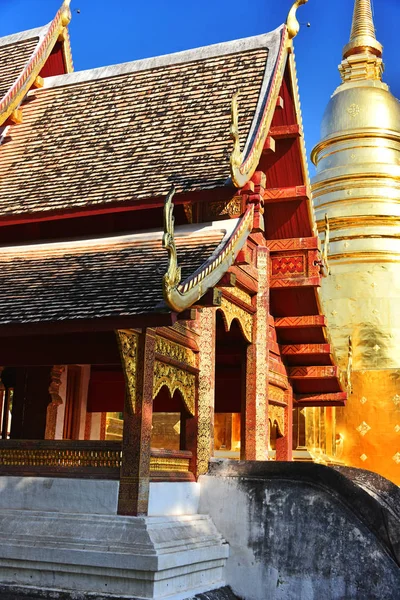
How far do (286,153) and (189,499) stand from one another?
13.4 feet

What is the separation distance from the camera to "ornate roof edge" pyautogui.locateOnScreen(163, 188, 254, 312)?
19.6 ft

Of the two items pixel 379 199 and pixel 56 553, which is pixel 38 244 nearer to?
pixel 56 553

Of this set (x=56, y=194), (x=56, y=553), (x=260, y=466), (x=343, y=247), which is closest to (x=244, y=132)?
(x=56, y=194)

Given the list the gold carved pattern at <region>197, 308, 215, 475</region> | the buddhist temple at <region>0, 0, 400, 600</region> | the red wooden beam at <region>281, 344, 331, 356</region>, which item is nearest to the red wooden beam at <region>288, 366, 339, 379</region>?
the buddhist temple at <region>0, 0, 400, 600</region>

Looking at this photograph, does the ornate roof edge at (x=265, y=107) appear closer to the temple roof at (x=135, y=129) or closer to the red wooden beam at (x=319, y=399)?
the temple roof at (x=135, y=129)

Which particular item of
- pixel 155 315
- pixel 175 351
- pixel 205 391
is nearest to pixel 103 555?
pixel 155 315

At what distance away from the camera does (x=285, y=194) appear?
9445mm

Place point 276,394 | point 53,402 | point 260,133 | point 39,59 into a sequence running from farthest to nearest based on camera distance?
point 39,59 < point 276,394 < point 53,402 < point 260,133

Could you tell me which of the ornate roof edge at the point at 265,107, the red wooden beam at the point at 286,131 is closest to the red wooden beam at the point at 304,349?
the red wooden beam at the point at 286,131

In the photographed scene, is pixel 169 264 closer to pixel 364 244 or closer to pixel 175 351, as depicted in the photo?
pixel 175 351

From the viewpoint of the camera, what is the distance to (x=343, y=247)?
56.3ft

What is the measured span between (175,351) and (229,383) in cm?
379

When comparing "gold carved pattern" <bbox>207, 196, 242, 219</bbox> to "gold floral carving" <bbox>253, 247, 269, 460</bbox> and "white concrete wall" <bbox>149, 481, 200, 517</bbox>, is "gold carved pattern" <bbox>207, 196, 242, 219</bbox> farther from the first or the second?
"white concrete wall" <bbox>149, 481, 200, 517</bbox>

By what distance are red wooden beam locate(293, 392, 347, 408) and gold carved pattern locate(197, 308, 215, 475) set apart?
460cm
